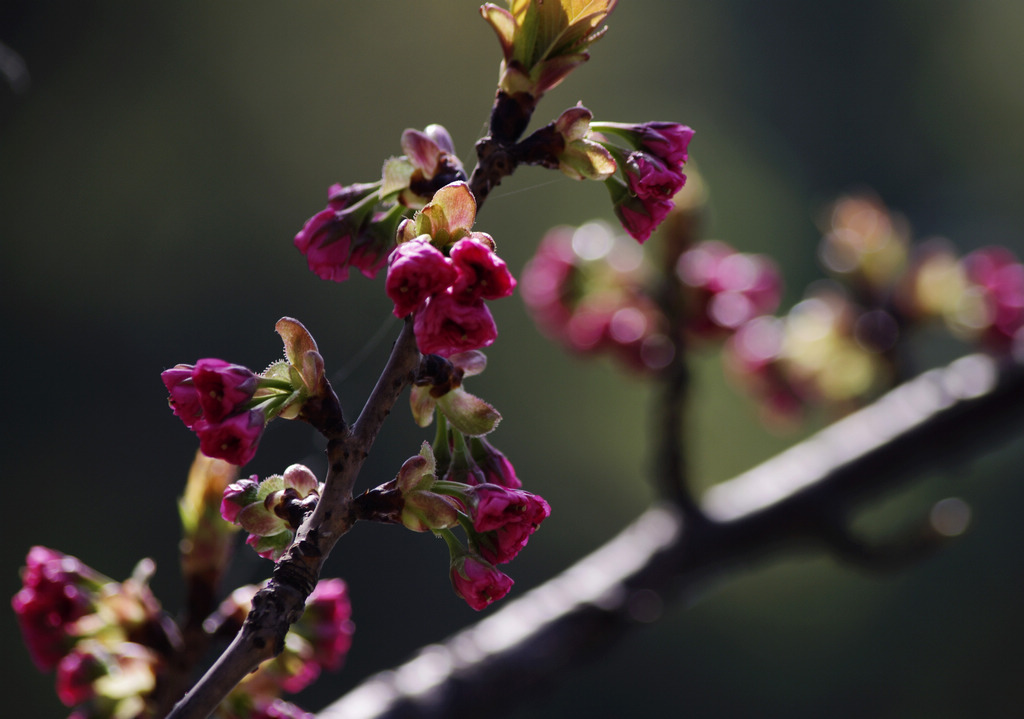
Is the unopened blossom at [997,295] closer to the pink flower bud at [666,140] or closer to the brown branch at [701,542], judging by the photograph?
the brown branch at [701,542]

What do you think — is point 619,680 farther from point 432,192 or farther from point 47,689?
point 432,192

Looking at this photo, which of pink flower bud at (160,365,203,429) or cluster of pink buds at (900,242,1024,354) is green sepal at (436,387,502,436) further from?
cluster of pink buds at (900,242,1024,354)

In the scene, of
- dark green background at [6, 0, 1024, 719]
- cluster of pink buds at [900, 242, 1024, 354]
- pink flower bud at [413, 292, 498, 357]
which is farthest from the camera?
dark green background at [6, 0, 1024, 719]

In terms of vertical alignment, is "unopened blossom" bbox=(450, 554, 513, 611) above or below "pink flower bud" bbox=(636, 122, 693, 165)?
below

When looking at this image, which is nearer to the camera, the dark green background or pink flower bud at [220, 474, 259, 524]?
pink flower bud at [220, 474, 259, 524]

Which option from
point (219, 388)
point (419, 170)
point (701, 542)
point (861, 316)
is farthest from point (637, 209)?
point (861, 316)

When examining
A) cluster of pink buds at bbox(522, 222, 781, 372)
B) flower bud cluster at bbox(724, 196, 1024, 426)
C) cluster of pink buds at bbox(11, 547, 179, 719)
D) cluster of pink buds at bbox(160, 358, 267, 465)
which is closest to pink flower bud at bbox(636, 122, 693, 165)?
cluster of pink buds at bbox(160, 358, 267, 465)
